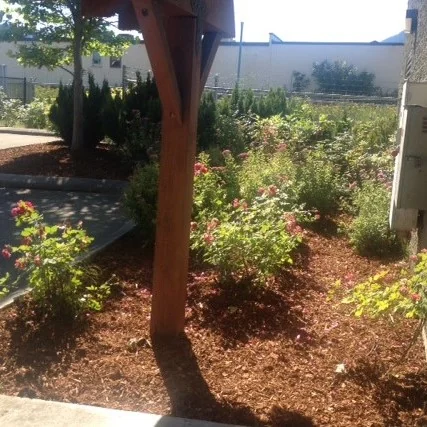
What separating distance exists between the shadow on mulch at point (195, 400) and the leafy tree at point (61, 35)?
338 inches

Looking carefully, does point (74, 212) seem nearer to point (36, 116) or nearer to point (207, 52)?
point (207, 52)

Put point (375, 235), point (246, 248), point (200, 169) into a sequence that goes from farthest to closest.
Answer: point (200, 169) → point (375, 235) → point (246, 248)

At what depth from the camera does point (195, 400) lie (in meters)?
3.33

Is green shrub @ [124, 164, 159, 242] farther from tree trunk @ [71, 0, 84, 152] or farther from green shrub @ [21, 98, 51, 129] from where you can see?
green shrub @ [21, 98, 51, 129]

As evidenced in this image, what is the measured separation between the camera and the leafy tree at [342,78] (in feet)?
120

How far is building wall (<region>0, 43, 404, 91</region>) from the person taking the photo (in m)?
37.9

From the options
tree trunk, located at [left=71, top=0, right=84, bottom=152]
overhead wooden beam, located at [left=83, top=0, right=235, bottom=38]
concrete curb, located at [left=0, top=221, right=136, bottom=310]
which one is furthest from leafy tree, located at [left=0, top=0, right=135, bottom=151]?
overhead wooden beam, located at [left=83, top=0, right=235, bottom=38]

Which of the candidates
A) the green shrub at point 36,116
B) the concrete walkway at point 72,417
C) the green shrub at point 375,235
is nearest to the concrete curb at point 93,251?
the concrete walkway at point 72,417

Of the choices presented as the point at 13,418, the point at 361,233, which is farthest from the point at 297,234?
the point at 13,418

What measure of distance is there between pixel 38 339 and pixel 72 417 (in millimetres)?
1035

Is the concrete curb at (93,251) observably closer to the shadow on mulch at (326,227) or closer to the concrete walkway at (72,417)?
the concrete walkway at (72,417)

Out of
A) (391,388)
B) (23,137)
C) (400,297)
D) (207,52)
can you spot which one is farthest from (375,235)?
(23,137)

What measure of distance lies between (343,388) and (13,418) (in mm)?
1780

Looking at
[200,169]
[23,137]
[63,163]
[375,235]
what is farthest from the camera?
[23,137]
